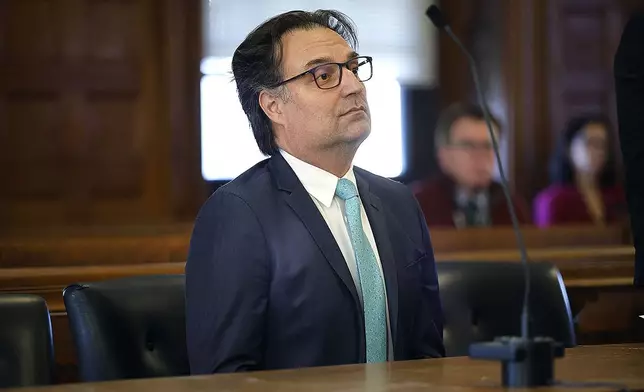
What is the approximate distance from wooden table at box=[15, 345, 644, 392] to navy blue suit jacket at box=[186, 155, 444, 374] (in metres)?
0.29

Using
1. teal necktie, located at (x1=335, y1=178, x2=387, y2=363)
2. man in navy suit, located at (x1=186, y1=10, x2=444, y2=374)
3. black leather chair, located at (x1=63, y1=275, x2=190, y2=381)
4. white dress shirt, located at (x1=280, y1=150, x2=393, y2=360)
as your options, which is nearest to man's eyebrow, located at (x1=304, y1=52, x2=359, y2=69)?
man in navy suit, located at (x1=186, y1=10, x2=444, y2=374)

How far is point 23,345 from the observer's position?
1.92 meters

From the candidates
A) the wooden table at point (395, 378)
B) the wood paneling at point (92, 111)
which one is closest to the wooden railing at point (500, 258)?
the wooden table at point (395, 378)

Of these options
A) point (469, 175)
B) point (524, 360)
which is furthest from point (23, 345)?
point (469, 175)

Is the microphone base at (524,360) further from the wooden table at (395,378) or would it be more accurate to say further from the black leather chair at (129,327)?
the black leather chair at (129,327)

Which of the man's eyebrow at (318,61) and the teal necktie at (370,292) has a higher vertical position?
the man's eyebrow at (318,61)

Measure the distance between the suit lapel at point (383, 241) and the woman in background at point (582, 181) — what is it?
3237 millimetres

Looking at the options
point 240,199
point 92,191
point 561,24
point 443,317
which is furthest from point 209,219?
point 561,24

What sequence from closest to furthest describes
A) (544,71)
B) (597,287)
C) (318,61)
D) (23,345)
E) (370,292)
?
(23,345), (370,292), (318,61), (597,287), (544,71)

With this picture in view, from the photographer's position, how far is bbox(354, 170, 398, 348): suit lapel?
2053 millimetres

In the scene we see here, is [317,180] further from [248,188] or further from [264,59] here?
[264,59]

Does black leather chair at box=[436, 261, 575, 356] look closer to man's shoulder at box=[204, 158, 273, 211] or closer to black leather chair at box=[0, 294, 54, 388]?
man's shoulder at box=[204, 158, 273, 211]

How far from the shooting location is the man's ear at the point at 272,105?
7.21 ft

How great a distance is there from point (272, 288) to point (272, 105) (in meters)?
0.43
